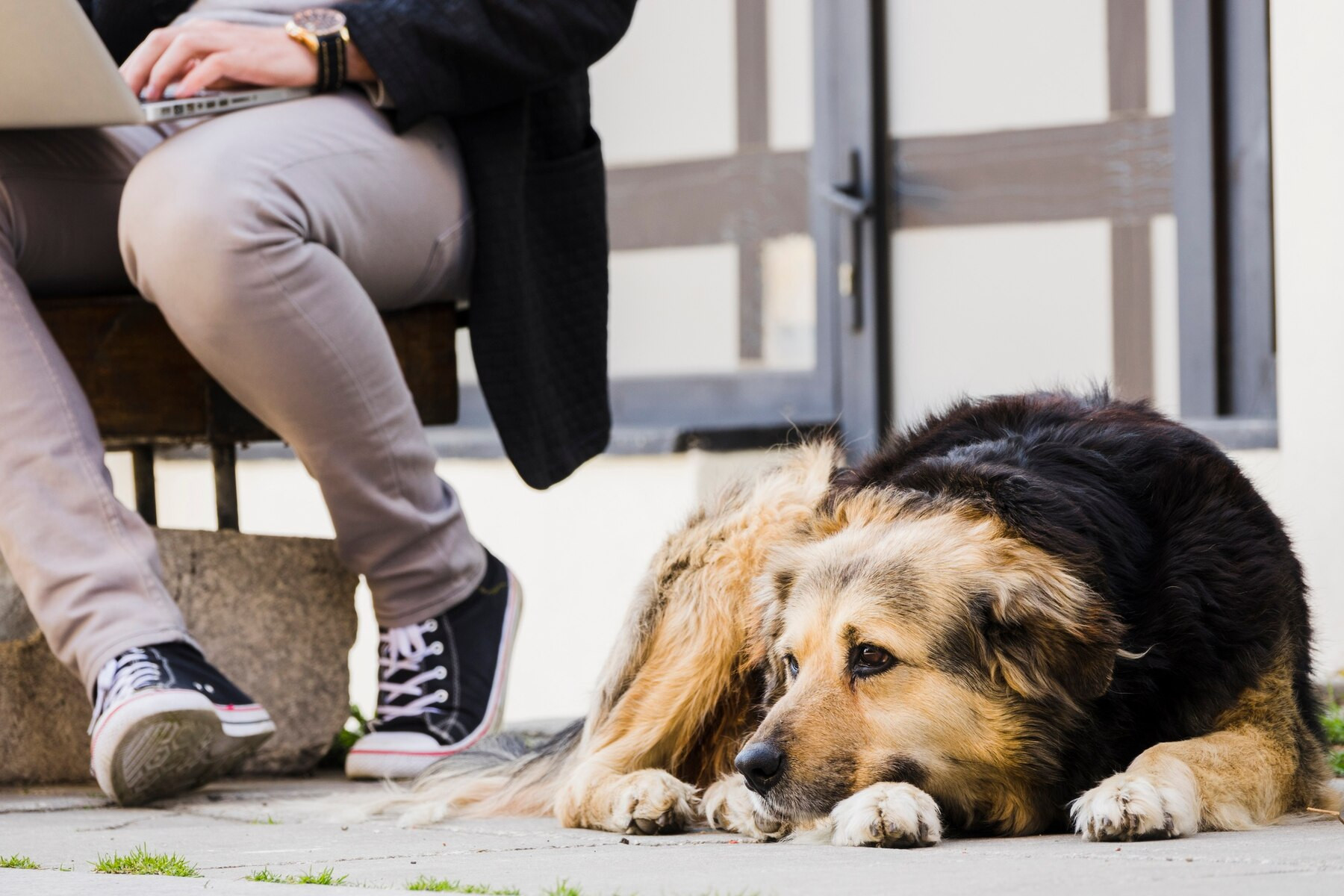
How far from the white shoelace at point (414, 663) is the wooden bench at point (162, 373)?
0.54 meters

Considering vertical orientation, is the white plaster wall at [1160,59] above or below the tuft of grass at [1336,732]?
above

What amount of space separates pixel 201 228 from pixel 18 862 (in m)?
1.07

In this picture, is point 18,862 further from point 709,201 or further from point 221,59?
point 709,201

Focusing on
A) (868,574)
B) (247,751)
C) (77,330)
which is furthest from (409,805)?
(77,330)

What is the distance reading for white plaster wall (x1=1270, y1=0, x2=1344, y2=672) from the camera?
4.11 m

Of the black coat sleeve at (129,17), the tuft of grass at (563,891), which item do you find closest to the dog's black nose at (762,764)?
the tuft of grass at (563,891)

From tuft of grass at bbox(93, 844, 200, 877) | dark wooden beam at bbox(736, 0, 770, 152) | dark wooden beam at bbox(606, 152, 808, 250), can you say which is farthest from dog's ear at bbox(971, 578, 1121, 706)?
dark wooden beam at bbox(736, 0, 770, 152)

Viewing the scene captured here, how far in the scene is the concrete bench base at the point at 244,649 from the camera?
3.04m

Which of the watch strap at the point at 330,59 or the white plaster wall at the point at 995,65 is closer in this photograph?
the watch strap at the point at 330,59

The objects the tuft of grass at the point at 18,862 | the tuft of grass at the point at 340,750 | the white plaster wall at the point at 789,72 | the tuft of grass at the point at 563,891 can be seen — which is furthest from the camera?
the white plaster wall at the point at 789,72

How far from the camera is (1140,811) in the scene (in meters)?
2.00

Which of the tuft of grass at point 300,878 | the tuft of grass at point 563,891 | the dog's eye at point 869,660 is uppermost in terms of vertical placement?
the dog's eye at point 869,660

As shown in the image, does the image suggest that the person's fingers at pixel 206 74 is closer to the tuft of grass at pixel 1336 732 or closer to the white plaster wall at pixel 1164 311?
the tuft of grass at pixel 1336 732

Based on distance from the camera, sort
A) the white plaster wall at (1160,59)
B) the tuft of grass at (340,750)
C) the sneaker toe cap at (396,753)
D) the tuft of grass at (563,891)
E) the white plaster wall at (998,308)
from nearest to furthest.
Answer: the tuft of grass at (563,891)
the sneaker toe cap at (396,753)
the tuft of grass at (340,750)
the white plaster wall at (1160,59)
the white plaster wall at (998,308)
